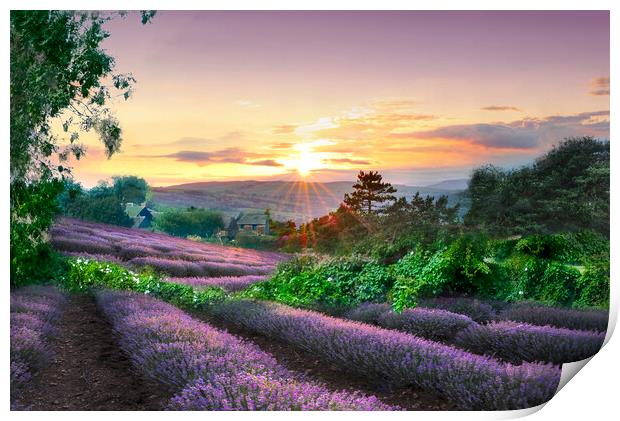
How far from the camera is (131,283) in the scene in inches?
210

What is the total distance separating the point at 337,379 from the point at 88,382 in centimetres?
175

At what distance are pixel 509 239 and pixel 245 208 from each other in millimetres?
2243

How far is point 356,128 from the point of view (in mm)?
4934

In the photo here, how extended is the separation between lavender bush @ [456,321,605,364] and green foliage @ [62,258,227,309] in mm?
2244

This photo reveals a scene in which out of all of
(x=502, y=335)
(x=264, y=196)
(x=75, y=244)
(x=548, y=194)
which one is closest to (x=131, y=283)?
(x=75, y=244)

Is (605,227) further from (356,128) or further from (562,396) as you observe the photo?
(356,128)

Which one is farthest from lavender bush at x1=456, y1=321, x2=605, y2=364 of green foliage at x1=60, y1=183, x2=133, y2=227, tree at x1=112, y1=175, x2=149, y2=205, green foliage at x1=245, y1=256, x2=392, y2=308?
green foliage at x1=60, y1=183, x2=133, y2=227

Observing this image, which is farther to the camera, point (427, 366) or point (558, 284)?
point (558, 284)

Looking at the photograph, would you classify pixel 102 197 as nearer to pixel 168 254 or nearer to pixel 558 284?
pixel 168 254

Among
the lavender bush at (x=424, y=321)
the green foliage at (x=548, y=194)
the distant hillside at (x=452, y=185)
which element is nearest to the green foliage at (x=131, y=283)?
the lavender bush at (x=424, y=321)

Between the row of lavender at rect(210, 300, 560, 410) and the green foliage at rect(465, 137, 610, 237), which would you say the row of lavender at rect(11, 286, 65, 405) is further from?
the green foliage at rect(465, 137, 610, 237)

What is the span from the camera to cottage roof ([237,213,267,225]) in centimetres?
505
